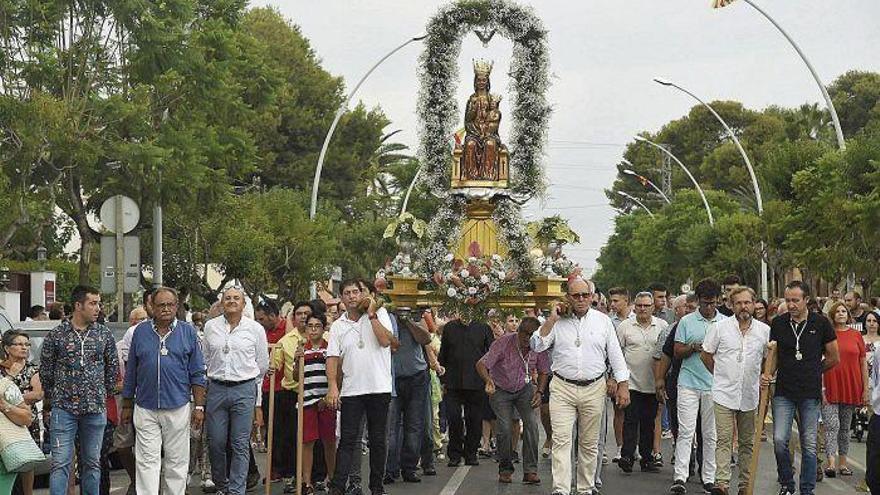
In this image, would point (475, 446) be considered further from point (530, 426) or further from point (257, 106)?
point (257, 106)

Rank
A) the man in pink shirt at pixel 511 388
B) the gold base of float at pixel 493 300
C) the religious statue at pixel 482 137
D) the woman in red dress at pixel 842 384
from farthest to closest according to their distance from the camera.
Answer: the religious statue at pixel 482 137, the gold base of float at pixel 493 300, the woman in red dress at pixel 842 384, the man in pink shirt at pixel 511 388

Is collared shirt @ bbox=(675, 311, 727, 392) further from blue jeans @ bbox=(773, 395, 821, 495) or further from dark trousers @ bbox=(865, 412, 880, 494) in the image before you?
dark trousers @ bbox=(865, 412, 880, 494)

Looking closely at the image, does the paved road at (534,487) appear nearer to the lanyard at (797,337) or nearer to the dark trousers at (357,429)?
the dark trousers at (357,429)

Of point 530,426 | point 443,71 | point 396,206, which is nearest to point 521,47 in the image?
point 443,71

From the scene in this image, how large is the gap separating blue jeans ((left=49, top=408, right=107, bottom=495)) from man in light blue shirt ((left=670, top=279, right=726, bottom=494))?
543cm

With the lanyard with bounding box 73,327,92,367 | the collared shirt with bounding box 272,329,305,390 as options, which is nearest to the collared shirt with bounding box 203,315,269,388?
the lanyard with bounding box 73,327,92,367

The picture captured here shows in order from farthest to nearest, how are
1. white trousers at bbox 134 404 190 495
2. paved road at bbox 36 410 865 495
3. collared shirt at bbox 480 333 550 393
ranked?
collared shirt at bbox 480 333 550 393, paved road at bbox 36 410 865 495, white trousers at bbox 134 404 190 495

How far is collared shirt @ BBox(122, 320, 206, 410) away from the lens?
12.6 metres

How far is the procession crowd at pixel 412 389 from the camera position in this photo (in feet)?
41.9

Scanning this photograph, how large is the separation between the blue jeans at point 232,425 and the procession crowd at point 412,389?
17 mm

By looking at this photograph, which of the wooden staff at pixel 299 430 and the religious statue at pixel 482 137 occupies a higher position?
the religious statue at pixel 482 137

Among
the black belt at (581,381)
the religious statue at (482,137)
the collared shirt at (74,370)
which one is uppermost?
the religious statue at (482,137)

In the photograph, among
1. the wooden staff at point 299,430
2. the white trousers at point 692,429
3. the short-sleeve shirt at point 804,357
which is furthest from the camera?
the white trousers at point 692,429

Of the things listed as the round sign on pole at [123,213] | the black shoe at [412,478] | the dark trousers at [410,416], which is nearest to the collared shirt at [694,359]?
the dark trousers at [410,416]
